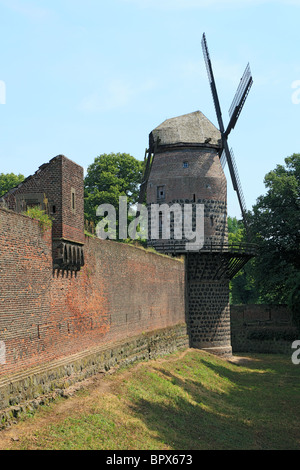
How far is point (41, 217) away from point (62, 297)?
7.83ft

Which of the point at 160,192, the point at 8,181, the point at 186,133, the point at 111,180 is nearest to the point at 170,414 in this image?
the point at 160,192

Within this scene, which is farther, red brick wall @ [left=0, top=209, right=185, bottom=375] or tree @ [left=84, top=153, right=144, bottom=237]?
tree @ [left=84, top=153, right=144, bottom=237]

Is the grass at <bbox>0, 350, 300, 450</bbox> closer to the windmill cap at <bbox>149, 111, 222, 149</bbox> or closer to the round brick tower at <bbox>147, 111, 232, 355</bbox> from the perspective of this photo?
the round brick tower at <bbox>147, 111, 232, 355</bbox>

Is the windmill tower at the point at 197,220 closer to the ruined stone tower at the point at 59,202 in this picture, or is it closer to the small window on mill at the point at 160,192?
the small window on mill at the point at 160,192

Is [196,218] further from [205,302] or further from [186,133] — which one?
[186,133]

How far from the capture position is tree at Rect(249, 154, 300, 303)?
35.3 metres

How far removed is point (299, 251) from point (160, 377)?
734 inches

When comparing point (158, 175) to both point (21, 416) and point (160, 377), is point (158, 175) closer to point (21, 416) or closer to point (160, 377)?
point (160, 377)

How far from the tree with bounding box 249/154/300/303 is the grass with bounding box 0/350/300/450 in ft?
36.6

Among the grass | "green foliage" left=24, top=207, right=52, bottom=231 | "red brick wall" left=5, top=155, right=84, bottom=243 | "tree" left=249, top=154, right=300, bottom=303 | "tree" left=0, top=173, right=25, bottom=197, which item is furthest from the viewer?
"tree" left=0, top=173, right=25, bottom=197

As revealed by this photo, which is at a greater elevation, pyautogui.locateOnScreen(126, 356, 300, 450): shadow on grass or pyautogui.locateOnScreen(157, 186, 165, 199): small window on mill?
pyautogui.locateOnScreen(157, 186, 165, 199): small window on mill

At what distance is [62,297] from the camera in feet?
50.5

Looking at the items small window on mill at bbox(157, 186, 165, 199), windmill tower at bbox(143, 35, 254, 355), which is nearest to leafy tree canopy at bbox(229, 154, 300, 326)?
windmill tower at bbox(143, 35, 254, 355)

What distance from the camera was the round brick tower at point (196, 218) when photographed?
100 feet
